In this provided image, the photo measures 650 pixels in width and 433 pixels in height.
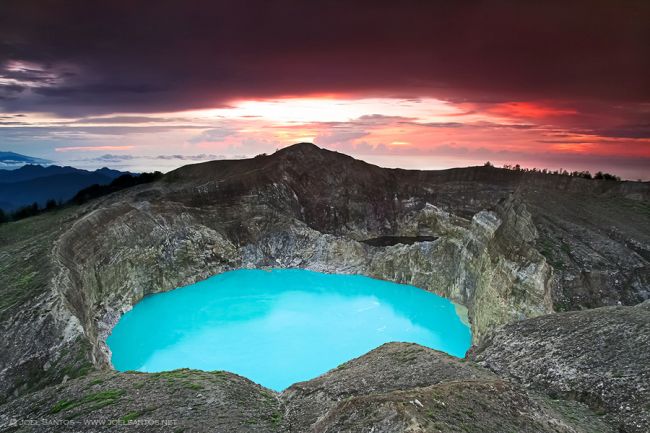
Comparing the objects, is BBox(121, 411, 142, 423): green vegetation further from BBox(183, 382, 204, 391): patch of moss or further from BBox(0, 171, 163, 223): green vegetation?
BBox(0, 171, 163, 223): green vegetation

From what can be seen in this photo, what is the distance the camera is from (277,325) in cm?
3581

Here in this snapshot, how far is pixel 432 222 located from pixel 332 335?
24489 millimetres

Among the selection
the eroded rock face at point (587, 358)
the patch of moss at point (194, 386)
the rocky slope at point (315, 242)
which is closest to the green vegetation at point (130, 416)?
the patch of moss at point (194, 386)

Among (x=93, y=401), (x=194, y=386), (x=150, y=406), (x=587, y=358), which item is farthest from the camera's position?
(x=587, y=358)

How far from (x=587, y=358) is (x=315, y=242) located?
37.9 metres

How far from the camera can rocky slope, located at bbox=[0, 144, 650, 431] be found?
81.0ft

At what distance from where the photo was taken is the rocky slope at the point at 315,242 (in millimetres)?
24703

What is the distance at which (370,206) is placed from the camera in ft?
190

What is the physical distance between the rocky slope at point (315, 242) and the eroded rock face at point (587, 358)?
6.80 m

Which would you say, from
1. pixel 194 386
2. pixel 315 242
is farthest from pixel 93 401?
pixel 315 242

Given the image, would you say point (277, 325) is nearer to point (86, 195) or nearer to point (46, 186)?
point (86, 195)

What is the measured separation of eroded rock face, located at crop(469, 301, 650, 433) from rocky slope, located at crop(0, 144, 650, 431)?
6.80 m

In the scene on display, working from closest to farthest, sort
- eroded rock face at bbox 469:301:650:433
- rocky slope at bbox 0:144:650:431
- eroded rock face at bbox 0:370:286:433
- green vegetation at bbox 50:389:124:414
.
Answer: eroded rock face at bbox 0:370:286:433, eroded rock face at bbox 469:301:650:433, green vegetation at bbox 50:389:124:414, rocky slope at bbox 0:144:650:431

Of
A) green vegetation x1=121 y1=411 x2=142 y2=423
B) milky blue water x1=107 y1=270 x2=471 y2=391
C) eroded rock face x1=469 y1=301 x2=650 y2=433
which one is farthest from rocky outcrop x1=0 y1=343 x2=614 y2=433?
milky blue water x1=107 y1=270 x2=471 y2=391
